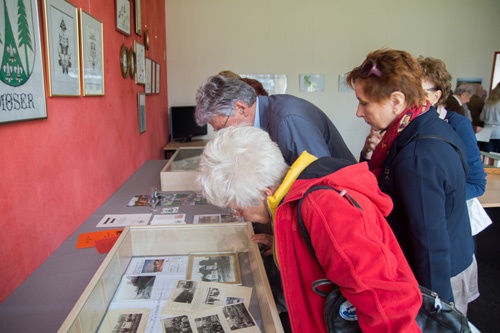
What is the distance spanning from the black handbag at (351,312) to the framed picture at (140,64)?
2.89 meters

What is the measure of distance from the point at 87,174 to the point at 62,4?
0.92m

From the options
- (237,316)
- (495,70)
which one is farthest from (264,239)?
(495,70)

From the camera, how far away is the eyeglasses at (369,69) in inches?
51.4

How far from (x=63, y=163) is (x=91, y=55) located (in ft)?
2.51

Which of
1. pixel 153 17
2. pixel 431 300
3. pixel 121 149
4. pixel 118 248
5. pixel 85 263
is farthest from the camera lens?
pixel 153 17

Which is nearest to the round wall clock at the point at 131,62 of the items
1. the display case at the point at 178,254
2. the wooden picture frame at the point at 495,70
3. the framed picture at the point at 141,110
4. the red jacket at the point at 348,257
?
the framed picture at the point at 141,110

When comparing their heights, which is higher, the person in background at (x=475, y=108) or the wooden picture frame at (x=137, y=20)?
the wooden picture frame at (x=137, y=20)

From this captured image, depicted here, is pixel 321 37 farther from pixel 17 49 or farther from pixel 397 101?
pixel 17 49

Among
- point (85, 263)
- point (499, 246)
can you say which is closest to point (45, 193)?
point (85, 263)

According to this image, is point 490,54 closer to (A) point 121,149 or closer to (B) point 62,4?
(A) point 121,149

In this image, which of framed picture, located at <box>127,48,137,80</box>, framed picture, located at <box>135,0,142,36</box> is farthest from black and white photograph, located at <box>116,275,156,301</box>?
framed picture, located at <box>135,0,142,36</box>

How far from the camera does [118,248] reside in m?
1.37

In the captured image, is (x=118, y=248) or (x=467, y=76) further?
(x=467, y=76)

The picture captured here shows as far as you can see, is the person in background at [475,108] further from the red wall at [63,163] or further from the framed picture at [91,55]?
the framed picture at [91,55]
